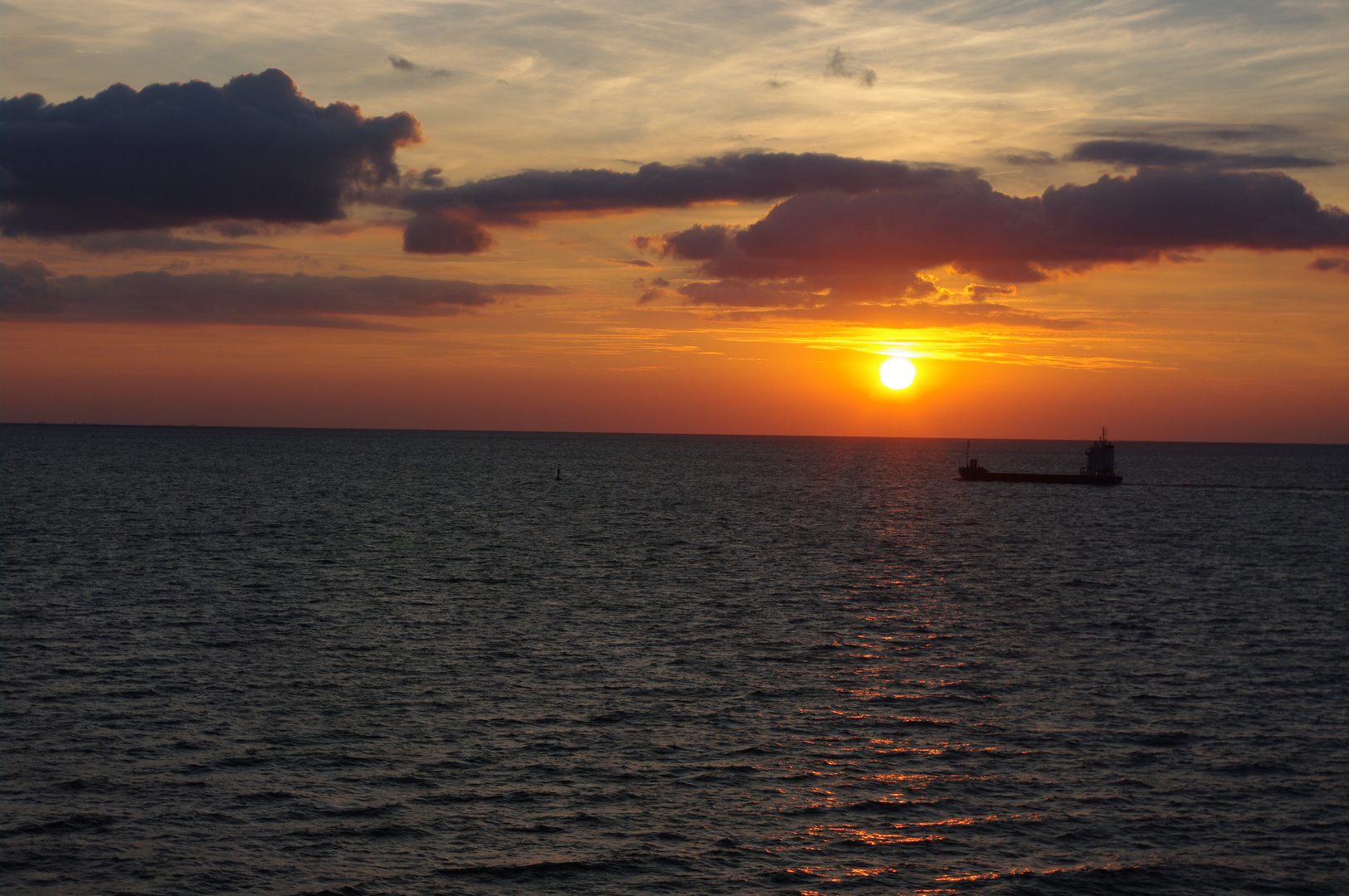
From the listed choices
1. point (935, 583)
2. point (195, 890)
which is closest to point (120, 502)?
point (935, 583)

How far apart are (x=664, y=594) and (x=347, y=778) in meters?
34.9

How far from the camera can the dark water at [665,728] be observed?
80.6 ft

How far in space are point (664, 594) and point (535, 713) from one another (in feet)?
91.0

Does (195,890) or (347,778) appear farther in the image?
(347,778)

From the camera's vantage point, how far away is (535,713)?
35.7 meters

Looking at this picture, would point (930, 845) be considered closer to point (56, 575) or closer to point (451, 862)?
point (451, 862)

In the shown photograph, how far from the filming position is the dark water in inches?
968

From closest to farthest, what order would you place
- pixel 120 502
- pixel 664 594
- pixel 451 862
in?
pixel 451 862 → pixel 664 594 → pixel 120 502

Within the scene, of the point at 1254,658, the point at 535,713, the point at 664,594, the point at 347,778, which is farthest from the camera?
the point at 664,594

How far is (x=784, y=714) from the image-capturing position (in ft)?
118

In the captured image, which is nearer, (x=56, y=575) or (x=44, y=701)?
(x=44, y=701)

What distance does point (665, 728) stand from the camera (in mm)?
34312

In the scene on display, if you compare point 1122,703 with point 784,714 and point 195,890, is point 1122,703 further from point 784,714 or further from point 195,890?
point 195,890

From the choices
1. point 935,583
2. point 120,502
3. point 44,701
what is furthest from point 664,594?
point 120,502
